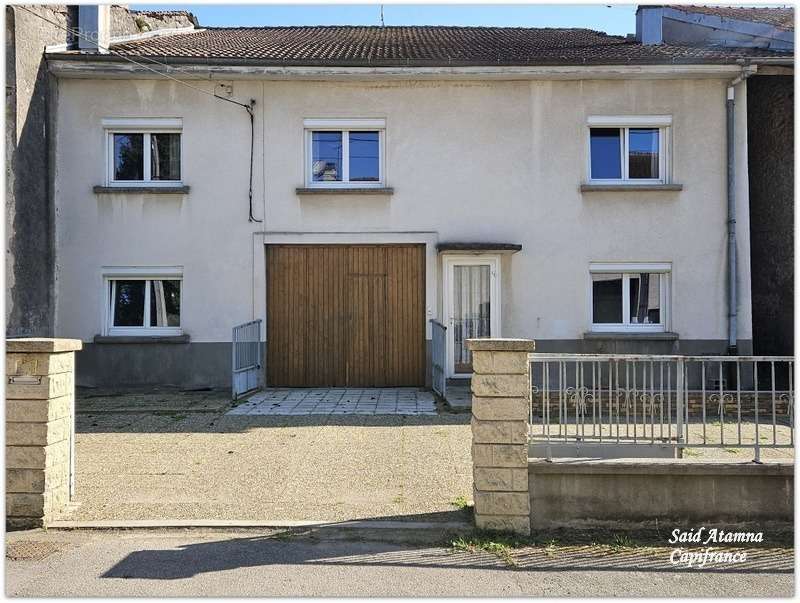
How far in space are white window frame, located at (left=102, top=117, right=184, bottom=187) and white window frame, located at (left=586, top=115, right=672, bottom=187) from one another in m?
7.14

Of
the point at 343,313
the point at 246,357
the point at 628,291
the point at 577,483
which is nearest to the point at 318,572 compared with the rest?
the point at 577,483

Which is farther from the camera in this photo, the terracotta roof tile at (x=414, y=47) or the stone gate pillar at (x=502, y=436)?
the terracotta roof tile at (x=414, y=47)

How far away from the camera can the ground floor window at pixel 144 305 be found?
1259 centimetres

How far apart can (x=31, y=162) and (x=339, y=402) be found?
21.0ft

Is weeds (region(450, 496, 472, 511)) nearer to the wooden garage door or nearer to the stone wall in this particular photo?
the stone wall

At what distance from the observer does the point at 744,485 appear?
532 cm

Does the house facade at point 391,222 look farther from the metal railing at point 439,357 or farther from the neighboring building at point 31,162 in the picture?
the metal railing at point 439,357

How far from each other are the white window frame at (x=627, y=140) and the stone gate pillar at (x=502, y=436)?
319 inches

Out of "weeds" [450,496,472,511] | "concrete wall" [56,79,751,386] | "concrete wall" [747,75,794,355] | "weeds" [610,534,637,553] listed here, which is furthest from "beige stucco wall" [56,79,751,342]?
"weeds" [610,534,637,553]

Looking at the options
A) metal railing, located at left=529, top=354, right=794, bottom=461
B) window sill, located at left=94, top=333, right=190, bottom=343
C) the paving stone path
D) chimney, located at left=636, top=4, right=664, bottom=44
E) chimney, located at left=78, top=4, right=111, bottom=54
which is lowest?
the paving stone path

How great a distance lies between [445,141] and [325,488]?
25.5 ft

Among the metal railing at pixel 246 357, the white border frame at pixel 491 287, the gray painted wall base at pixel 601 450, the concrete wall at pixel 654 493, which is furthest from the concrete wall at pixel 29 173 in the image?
the concrete wall at pixel 654 493

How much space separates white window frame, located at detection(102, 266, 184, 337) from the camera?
12.5m

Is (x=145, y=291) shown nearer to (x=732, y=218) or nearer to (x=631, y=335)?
(x=631, y=335)
